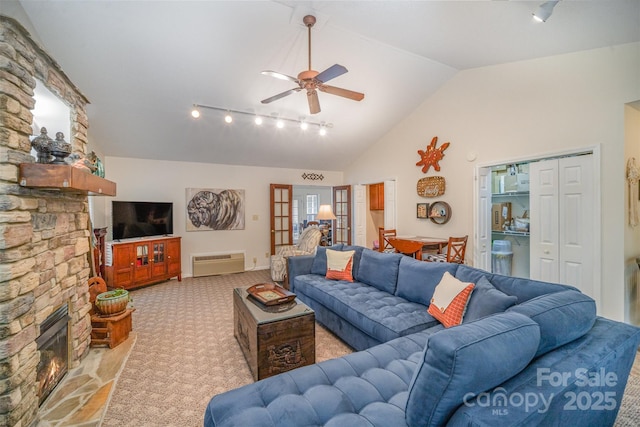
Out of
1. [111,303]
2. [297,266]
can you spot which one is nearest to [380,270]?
[297,266]

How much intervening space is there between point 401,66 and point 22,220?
4.29m

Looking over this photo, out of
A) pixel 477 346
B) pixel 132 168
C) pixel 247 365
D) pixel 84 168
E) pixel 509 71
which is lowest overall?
pixel 247 365

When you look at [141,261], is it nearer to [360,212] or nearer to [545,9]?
[360,212]

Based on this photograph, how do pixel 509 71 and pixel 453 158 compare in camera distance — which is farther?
pixel 453 158

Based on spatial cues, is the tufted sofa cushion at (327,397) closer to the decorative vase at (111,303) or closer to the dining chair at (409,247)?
the decorative vase at (111,303)

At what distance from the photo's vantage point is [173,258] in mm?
5211

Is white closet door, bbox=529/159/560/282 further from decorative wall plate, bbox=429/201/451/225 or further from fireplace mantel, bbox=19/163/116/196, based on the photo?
fireplace mantel, bbox=19/163/116/196

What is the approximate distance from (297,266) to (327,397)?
2.54 metres

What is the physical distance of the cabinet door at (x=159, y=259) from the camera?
16.0ft

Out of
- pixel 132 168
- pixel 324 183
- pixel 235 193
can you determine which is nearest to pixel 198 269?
pixel 235 193

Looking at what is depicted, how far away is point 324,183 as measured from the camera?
24.1 feet

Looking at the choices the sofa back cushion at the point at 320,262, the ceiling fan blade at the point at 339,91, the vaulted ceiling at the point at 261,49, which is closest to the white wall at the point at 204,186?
the vaulted ceiling at the point at 261,49

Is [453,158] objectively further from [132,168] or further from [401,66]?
[132,168]

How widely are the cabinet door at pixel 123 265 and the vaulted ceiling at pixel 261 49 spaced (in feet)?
6.00
